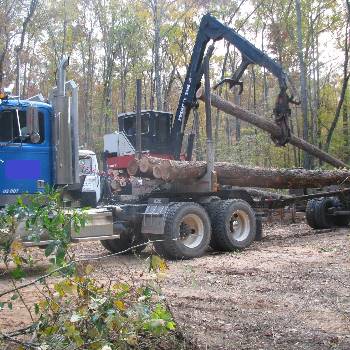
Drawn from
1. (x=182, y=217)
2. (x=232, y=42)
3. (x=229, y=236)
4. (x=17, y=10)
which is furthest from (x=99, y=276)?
(x=17, y=10)

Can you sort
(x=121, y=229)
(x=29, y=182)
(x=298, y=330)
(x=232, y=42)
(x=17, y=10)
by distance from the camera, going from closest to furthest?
(x=298, y=330) → (x=29, y=182) → (x=121, y=229) → (x=232, y=42) → (x=17, y=10)

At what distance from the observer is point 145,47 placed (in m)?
33.6

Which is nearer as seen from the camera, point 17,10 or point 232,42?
point 232,42

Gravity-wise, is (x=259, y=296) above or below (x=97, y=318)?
below

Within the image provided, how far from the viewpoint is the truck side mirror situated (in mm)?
8219

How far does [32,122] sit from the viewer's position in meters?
8.30

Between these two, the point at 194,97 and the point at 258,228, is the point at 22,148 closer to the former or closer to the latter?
the point at 194,97

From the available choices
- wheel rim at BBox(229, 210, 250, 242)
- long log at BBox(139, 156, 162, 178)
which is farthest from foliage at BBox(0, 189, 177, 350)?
wheel rim at BBox(229, 210, 250, 242)

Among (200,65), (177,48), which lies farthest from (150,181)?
(177,48)

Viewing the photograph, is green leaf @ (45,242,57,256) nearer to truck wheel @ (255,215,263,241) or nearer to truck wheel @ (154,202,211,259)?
truck wheel @ (154,202,211,259)

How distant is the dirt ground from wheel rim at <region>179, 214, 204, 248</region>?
0.39 metres

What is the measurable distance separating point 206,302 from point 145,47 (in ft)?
95.7

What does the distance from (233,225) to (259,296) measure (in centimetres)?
459

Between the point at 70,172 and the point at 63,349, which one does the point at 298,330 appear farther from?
the point at 70,172
